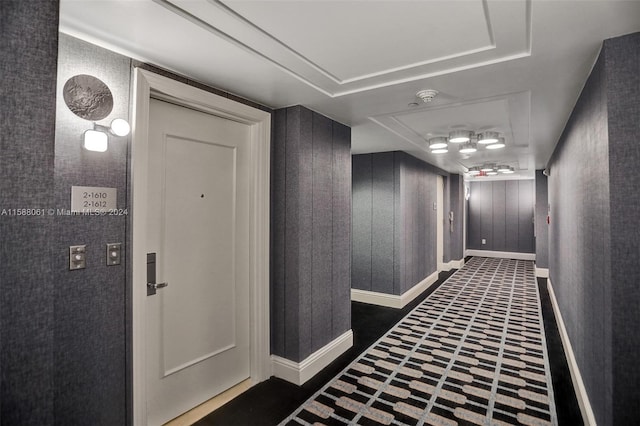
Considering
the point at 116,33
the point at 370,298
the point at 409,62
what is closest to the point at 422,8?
the point at 409,62

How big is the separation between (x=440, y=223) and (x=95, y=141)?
726 cm

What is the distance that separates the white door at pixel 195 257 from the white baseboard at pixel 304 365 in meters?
0.28

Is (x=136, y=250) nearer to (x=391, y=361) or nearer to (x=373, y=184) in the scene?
(x=391, y=361)

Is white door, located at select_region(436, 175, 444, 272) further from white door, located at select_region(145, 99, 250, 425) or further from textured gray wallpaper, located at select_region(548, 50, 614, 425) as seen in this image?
white door, located at select_region(145, 99, 250, 425)

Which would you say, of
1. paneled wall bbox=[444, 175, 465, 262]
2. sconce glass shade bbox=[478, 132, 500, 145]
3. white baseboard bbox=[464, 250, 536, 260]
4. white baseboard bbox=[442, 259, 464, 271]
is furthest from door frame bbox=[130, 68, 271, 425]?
white baseboard bbox=[464, 250, 536, 260]

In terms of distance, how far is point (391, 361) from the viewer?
3.26m

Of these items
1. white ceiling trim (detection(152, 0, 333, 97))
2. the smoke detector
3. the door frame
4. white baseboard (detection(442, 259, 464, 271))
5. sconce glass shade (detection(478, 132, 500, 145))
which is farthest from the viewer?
white baseboard (detection(442, 259, 464, 271))

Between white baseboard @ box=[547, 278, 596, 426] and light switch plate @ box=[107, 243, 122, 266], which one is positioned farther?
white baseboard @ box=[547, 278, 596, 426]

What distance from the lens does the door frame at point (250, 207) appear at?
200cm

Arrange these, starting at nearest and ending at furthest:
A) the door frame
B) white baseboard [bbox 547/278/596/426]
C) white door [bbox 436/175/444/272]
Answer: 1. the door frame
2. white baseboard [bbox 547/278/596/426]
3. white door [bbox 436/175/444/272]

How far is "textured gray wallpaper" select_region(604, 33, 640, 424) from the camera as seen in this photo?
1.68 m

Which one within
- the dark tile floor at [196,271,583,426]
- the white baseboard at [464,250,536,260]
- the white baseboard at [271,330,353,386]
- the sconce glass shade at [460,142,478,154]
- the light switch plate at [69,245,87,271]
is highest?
the sconce glass shade at [460,142,478,154]

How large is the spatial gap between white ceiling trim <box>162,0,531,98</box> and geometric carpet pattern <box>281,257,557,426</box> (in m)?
2.39

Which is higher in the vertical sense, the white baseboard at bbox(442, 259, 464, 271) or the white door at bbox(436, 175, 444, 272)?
the white door at bbox(436, 175, 444, 272)
